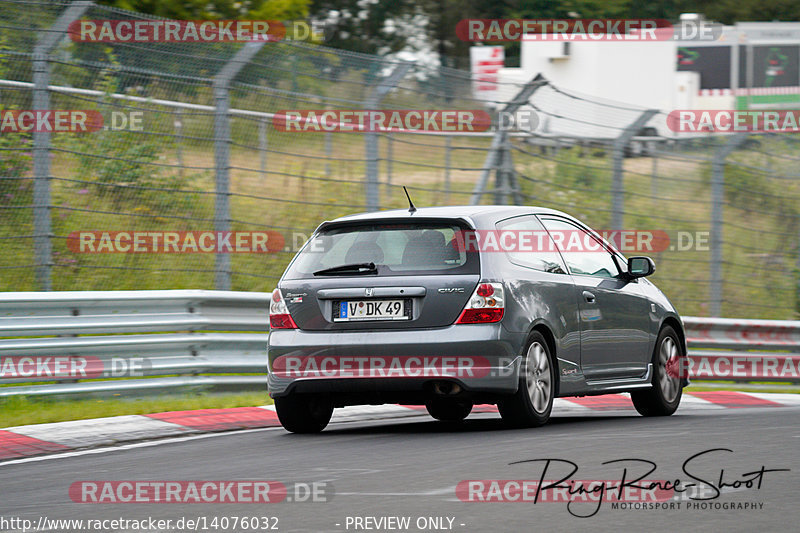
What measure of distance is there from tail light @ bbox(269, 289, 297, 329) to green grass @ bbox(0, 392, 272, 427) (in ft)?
5.64

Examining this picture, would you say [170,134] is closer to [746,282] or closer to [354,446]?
[354,446]

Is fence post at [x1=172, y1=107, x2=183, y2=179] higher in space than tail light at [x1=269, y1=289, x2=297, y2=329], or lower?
higher

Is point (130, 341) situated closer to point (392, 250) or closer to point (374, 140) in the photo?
point (392, 250)

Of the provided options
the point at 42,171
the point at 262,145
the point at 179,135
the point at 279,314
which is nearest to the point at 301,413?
the point at 279,314

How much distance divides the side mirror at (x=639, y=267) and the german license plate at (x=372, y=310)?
234 cm

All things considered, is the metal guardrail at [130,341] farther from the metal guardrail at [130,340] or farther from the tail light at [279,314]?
the tail light at [279,314]

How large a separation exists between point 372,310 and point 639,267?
2.48m

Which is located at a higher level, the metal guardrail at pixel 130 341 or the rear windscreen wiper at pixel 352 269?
the rear windscreen wiper at pixel 352 269

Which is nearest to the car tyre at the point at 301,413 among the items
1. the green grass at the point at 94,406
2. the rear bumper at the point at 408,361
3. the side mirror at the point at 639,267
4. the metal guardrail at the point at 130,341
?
the rear bumper at the point at 408,361

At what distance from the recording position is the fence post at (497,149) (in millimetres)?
15156

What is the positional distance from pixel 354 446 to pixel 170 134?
5508 mm

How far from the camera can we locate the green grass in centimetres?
1009

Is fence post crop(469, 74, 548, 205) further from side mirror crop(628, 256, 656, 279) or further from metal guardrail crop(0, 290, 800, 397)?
side mirror crop(628, 256, 656, 279)

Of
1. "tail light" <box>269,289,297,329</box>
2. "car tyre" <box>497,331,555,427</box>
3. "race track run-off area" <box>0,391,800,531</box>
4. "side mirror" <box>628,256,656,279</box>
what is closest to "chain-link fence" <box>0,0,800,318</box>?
"race track run-off area" <box>0,391,800,531</box>
